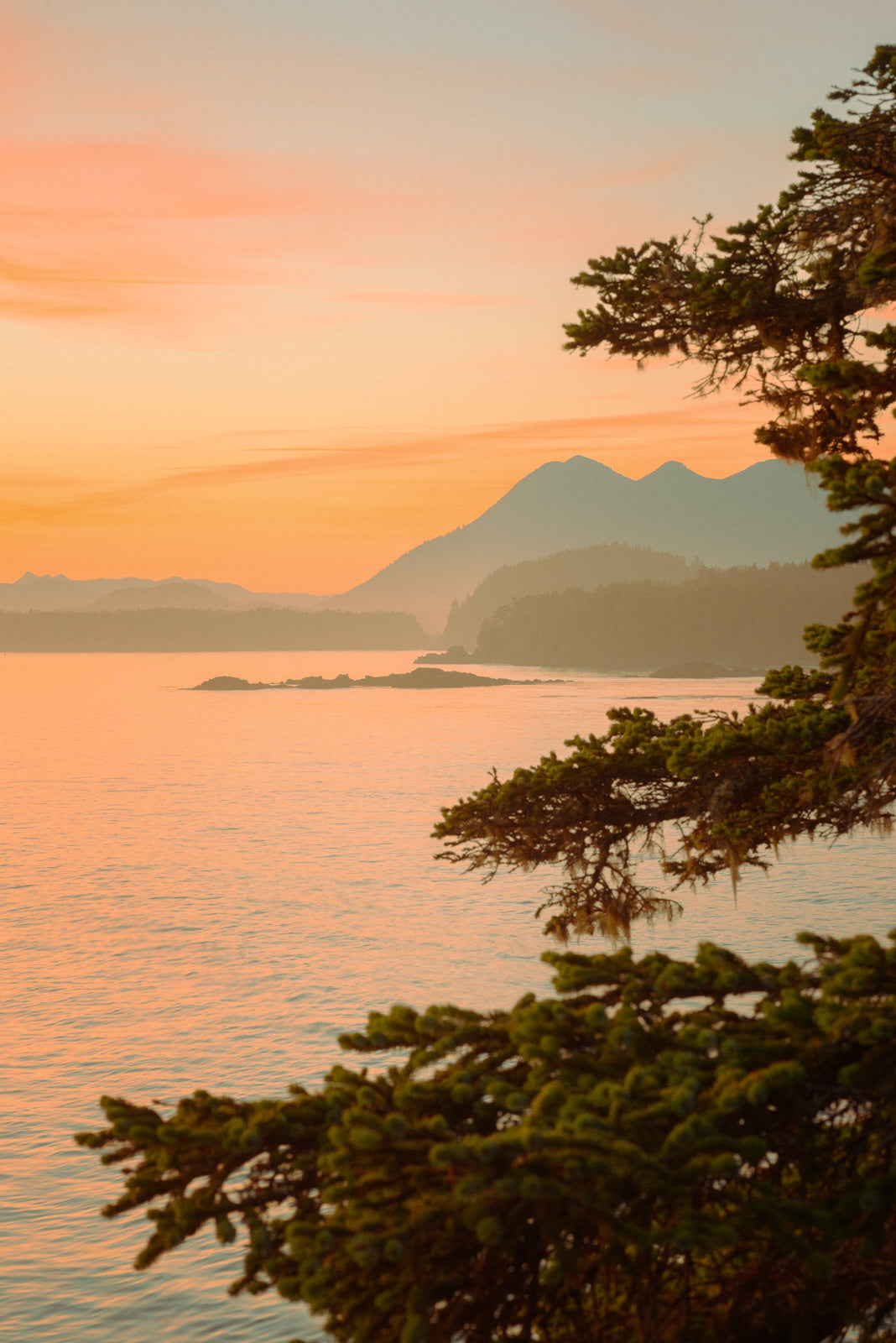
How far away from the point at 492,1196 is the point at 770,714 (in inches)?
182

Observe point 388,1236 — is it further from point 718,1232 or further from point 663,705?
point 663,705

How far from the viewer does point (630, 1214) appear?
3.97m

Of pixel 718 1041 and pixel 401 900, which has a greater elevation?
pixel 718 1041

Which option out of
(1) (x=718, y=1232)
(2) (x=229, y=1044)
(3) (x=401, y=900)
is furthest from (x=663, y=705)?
(1) (x=718, y=1232)

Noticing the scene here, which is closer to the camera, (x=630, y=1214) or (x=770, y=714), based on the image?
(x=630, y=1214)

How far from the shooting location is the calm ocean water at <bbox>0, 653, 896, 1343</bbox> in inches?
461

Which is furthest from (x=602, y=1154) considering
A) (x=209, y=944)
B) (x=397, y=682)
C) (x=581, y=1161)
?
(x=397, y=682)

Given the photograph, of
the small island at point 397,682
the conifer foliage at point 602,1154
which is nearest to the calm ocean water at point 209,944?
the conifer foliage at point 602,1154

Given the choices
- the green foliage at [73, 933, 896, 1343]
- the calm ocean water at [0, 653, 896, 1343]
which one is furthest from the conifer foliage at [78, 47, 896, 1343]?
the calm ocean water at [0, 653, 896, 1343]

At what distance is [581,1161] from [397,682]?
171 meters

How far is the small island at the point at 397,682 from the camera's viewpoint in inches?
6432

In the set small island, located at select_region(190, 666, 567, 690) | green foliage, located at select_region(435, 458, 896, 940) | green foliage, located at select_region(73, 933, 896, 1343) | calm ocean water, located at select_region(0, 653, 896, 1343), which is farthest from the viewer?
small island, located at select_region(190, 666, 567, 690)

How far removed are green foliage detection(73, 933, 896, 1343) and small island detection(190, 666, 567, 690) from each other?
155 m

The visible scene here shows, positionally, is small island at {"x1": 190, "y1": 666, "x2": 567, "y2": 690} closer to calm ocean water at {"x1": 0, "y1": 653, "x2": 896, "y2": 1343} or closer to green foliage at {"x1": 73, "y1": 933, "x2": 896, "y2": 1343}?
calm ocean water at {"x1": 0, "y1": 653, "x2": 896, "y2": 1343}
